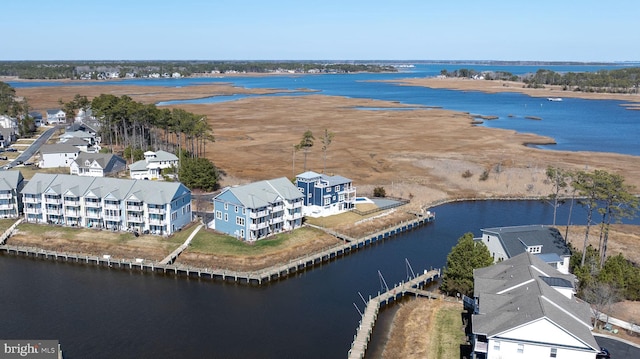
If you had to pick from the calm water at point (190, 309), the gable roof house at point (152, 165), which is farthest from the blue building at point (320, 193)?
the gable roof house at point (152, 165)

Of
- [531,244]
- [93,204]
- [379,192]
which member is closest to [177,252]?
[93,204]

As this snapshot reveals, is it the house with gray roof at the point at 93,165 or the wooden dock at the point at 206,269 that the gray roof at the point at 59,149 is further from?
the wooden dock at the point at 206,269

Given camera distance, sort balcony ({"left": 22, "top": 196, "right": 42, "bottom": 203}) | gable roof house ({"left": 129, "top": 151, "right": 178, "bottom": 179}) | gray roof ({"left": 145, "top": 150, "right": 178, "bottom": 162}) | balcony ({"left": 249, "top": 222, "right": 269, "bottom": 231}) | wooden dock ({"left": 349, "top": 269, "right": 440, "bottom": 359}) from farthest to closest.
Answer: gray roof ({"left": 145, "top": 150, "right": 178, "bottom": 162}) → gable roof house ({"left": 129, "top": 151, "right": 178, "bottom": 179}) → balcony ({"left": 22, "top": 196, "right": 42, "bottom": 203}) → balcony ({"left": 249, "top": 222, "right": 269, "bottom": 231}) → wooden dock ({"left": 349, "top": 269, "right": 440, "bottom": 359})

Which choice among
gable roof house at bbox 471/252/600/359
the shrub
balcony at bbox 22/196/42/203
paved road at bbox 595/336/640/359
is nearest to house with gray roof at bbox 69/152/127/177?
balcony at bbox 22/196/42/203

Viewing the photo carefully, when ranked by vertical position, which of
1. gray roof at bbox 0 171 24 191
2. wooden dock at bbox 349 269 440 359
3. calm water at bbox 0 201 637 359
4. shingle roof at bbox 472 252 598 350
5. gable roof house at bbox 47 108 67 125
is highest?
gable roof house at bbox 47 108 67 125

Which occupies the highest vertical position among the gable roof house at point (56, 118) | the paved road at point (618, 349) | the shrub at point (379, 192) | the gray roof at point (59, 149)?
the gable roof house at point (56, 118)

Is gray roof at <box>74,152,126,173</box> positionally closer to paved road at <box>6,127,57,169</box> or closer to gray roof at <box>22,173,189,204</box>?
paved road at <box>6,127,57,169</box>

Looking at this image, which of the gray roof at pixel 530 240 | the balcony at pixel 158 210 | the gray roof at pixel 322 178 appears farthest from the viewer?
the gray roof at pixel 322 178
